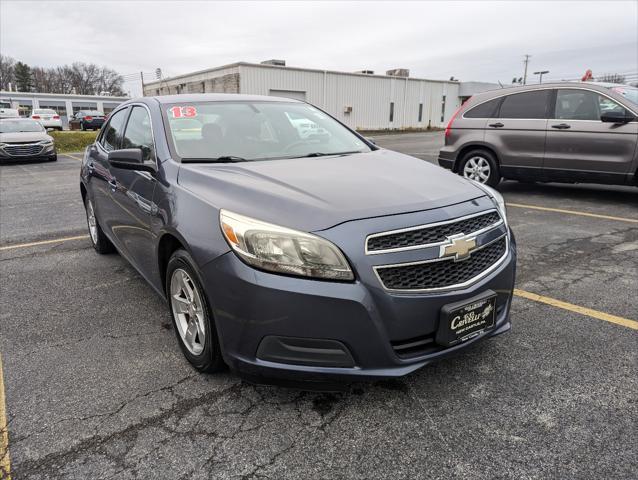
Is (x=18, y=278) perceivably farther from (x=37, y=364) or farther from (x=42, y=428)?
(x=42, y=428)

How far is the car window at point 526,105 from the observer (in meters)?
7.38

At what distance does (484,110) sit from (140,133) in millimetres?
6216

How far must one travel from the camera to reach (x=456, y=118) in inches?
325

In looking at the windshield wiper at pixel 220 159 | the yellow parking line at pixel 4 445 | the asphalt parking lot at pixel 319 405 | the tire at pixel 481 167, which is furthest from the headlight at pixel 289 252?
the tire at pixel 481 167

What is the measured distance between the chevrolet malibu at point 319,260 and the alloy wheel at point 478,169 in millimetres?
5352

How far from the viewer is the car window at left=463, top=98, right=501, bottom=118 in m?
7.90

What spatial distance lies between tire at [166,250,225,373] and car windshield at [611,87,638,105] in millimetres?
6865

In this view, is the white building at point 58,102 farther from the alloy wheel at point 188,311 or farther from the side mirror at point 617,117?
the alloy wheel at point 188,311

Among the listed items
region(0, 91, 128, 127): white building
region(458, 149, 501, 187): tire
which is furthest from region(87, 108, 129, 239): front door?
region(0, 91, 128, 127): white building

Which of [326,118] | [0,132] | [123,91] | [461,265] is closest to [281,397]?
[461,265]

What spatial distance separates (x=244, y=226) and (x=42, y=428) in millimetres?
1386

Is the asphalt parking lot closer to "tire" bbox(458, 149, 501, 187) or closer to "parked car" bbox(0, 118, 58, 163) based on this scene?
"tire" bbox(458, 149, 501, 187)

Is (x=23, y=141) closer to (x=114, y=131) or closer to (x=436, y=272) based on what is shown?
(x=114, y=131)

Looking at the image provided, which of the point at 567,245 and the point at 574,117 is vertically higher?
the point at 574,117
